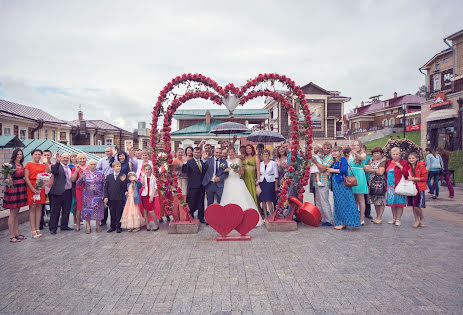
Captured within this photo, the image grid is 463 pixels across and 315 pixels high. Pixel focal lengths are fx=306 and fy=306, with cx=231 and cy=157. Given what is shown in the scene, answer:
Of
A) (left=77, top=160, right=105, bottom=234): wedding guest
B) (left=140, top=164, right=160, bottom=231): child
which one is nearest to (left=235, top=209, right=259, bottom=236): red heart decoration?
(left=140, top=164, right=160, bottom=231): child

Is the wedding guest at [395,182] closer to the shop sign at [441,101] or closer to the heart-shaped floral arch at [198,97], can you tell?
the heart-shaped floral arch at [198,97]

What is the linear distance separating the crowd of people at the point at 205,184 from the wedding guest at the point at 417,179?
0.06 feet

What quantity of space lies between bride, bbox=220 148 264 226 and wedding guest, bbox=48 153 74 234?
3.66 metres

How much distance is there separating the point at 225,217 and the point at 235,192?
1.53m

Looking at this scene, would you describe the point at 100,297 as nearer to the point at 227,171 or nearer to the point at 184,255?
the point at 184,255

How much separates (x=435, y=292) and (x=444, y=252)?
1892 mm

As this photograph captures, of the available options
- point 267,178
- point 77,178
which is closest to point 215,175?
point 267,178

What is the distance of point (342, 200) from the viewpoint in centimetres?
684

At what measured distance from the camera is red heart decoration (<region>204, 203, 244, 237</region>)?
6086 mm

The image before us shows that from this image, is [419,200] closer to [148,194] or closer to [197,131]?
[148,194]

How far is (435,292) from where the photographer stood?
3.68 meters

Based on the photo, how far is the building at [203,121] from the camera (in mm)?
28250

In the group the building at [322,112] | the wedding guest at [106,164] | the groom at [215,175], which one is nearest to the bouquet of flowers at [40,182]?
the wedding guest at [106,164]

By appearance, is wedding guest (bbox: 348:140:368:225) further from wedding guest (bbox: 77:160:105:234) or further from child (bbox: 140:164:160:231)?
wedding guest (bbox: 77:160:105:234)
